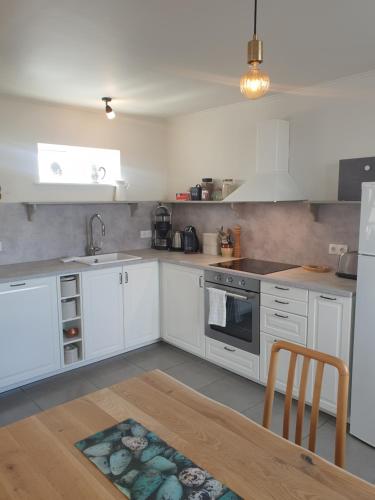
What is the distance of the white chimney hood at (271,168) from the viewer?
122 inches

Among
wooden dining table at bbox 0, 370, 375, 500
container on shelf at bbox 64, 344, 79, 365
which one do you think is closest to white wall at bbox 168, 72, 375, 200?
container on shelf at bbox 64, 344, 79, 365

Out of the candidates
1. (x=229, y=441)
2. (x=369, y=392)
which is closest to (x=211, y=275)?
(x=369, y=392)

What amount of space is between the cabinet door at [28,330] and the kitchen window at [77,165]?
1.17 meters

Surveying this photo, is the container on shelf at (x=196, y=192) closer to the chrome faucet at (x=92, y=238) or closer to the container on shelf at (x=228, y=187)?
the container on shelf at (x=228, y=187)

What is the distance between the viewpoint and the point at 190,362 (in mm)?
3529

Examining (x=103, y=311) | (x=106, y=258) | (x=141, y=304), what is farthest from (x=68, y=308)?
(x=106, y=258)

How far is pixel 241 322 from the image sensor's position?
3.11 m

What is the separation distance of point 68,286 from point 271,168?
2001 mm

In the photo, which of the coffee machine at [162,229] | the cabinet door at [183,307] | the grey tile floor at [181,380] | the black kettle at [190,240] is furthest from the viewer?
the coffee machine at [162,229]

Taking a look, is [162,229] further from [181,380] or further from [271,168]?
[181,380]

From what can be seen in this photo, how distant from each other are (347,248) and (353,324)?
0.76 m

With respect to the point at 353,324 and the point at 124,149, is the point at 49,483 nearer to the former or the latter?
the point at 353,324

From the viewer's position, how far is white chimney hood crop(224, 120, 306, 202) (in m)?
3.10

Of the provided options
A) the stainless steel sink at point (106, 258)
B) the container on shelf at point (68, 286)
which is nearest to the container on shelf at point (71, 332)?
the container on shelf at point (68, 286)
